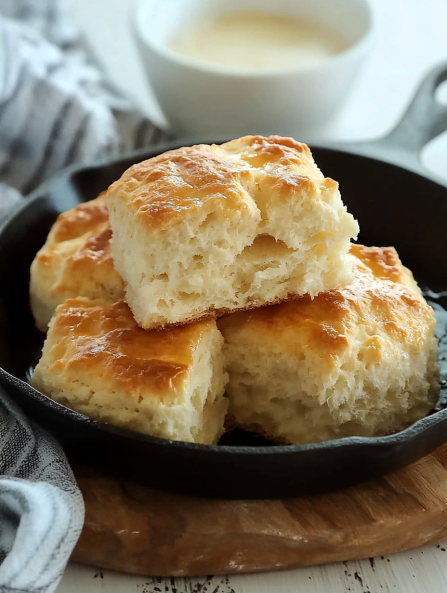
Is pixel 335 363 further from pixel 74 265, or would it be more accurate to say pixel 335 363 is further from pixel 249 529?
pixel 74 265

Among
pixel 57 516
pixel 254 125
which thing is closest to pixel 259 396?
pixel 57 516

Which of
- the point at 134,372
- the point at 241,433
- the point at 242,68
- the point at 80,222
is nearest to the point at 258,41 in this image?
the point at 242,68

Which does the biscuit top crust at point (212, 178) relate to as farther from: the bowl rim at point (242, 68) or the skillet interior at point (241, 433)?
the bowl rim at point (242, 68)

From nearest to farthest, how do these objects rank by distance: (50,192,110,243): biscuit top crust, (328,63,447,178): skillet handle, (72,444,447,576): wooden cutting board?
(72,444,447,576): wooden cutting board < (50,192,110,243): biscuit top crust < (328,63,447,178): skillet handle

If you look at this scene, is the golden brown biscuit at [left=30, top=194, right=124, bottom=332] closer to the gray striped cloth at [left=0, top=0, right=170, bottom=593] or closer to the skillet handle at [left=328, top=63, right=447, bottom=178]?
the gray striped cloth at [left=0, top=0, right=170, bottom=593]

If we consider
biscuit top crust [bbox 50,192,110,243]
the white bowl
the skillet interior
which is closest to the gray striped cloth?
the skillet interior
